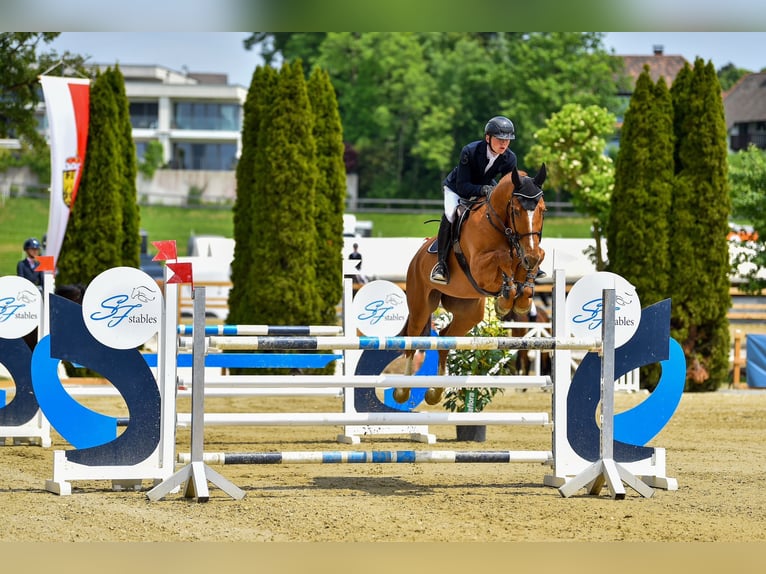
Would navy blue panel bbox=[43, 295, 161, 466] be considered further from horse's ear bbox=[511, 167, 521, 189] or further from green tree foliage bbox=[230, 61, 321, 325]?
green tree foliage bbox=[230, 61, 321, 325]

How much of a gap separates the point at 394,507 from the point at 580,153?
55.7 ft

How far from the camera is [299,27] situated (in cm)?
496

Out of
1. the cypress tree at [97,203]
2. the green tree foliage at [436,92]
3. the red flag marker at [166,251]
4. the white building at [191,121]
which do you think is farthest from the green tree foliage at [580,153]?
the white building at [191,121]

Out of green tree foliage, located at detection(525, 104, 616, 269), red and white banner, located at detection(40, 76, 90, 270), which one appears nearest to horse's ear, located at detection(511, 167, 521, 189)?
red and white banner, located at detection(40, 76, 90, 270)

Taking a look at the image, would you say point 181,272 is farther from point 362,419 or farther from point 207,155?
point 207,155

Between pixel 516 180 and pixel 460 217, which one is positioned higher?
pixel 516 180

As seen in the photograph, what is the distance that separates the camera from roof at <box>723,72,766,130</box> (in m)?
53.1

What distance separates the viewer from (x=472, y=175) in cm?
698

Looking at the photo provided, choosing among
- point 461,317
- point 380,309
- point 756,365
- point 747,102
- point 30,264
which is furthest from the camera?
point 747,102

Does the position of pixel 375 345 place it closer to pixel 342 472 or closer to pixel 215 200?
pixel 342 472

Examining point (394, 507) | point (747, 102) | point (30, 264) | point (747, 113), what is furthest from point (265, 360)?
point (747, 102)

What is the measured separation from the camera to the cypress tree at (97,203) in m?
14.8

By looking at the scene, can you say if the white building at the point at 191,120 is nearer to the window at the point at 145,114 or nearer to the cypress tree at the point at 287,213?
the window at the point at 145,114

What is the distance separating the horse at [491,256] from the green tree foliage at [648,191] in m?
7.82
